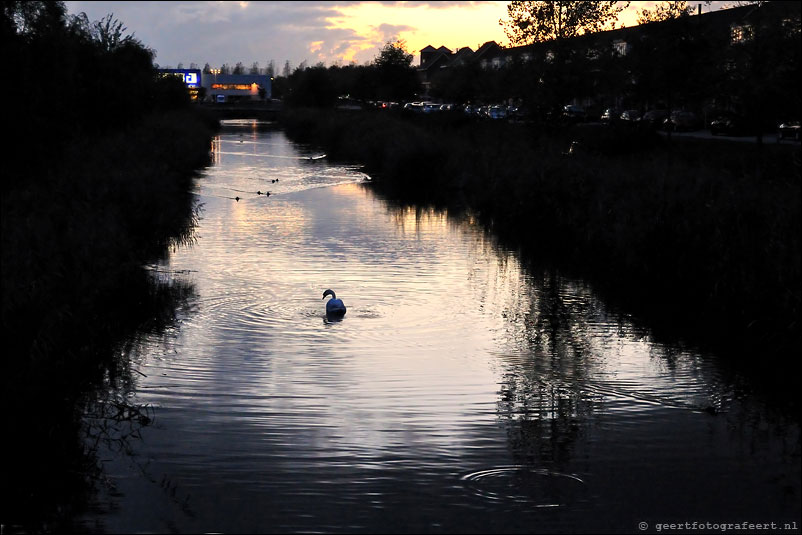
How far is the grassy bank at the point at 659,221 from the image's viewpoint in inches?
556

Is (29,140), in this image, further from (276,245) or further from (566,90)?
(566,90)

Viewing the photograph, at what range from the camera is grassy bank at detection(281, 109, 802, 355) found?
46.4 ft

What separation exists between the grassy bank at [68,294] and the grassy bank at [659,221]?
24.9 feet

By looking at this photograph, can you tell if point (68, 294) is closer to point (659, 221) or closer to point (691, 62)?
point (659, 221)

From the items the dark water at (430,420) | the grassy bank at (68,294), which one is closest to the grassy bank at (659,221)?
the dark water at (430,420)

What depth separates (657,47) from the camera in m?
44.9

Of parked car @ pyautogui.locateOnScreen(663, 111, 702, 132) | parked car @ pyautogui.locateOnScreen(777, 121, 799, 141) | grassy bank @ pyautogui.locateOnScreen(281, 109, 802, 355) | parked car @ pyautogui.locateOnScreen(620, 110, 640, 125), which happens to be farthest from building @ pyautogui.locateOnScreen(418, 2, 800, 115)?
parked car @ pyautogui.locateOnScreen(663, 111, 702, 132)

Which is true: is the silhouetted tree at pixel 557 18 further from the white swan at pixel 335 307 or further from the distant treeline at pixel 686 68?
the white swan at pixel 335 307

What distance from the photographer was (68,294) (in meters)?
12.1

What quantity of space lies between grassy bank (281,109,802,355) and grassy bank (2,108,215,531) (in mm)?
7577

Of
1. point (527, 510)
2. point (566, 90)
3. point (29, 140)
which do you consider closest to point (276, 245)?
point (29, 140)

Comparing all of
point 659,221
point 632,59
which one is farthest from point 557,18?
point 659,221

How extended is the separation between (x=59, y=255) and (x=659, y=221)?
9865 mm

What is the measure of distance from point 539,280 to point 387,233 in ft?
21.5
